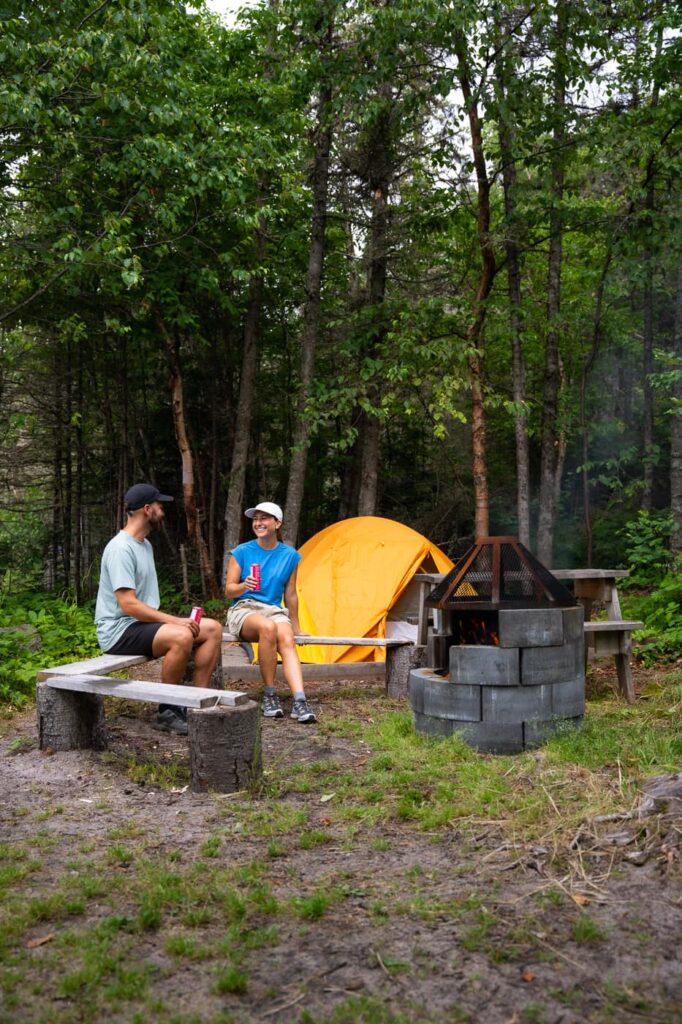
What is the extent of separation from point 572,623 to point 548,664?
342 mm

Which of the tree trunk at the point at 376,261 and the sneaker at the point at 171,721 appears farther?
the tree trunk at the point at 376,261

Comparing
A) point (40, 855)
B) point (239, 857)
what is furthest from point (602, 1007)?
point (40, 855)

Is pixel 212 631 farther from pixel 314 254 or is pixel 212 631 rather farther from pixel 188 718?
pixel 314 254

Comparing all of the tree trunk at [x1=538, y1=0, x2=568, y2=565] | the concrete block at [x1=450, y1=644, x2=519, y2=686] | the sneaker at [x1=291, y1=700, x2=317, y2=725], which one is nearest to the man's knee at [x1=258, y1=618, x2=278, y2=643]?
the sneaker at [x1=291, y1=700, x2=317, y2=725]

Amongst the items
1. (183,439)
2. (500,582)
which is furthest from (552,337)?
(500,582)

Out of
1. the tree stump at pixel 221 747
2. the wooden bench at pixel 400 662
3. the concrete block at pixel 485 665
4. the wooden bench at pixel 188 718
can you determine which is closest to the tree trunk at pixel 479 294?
the wooden bench at pixel 400 662

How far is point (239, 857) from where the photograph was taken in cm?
356

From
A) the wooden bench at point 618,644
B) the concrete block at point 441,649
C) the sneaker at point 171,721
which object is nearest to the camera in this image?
the sneaker at point 171,721

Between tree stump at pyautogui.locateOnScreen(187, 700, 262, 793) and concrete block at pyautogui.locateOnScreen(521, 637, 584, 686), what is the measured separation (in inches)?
66.1

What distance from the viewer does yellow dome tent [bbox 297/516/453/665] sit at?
849cm

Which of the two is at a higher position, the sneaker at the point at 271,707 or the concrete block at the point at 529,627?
the concrete block at the point at 529,627

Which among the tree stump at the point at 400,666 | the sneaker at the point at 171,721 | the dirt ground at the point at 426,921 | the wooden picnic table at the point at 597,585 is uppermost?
the wooden picnic table at the point at 597,585

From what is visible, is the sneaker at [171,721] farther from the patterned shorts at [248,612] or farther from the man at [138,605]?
the patterned shorts at [248,612]

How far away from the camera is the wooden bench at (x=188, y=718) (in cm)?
431
